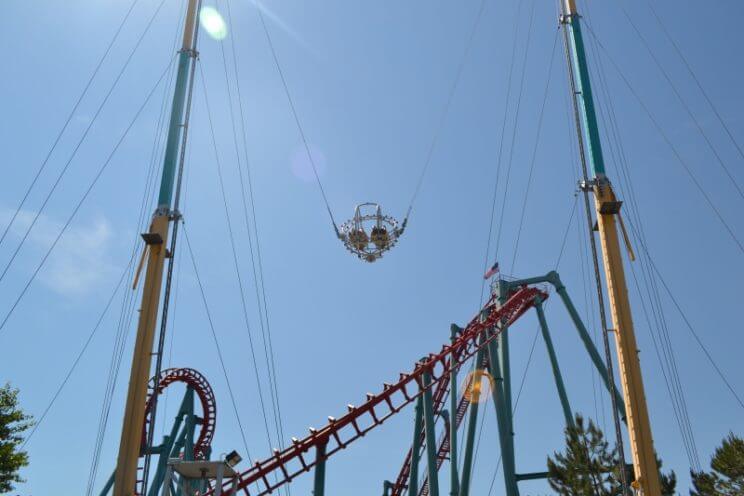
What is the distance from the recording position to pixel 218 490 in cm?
1295

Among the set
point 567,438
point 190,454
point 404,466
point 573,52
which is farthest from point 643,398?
point 190,454

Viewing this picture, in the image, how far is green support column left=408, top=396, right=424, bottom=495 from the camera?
23125 millimetres

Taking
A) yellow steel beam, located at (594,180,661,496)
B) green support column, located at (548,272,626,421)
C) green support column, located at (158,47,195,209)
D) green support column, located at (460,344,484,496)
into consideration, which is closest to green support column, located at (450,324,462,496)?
green support column, located at (460,344,484,496)

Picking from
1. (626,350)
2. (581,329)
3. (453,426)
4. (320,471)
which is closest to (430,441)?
(453,426)

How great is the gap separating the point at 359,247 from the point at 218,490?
8627 mm

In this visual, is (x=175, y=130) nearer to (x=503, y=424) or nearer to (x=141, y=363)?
(x=141, y=363)

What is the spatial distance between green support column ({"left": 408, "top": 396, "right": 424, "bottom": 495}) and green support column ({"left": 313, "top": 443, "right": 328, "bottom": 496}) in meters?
3.45

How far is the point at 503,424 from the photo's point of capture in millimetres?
21609

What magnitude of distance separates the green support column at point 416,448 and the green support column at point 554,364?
5100mm

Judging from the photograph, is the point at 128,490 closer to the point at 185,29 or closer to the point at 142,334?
the point at 142,334

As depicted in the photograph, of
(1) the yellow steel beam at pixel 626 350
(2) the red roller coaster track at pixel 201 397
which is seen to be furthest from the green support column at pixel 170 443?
(1) the yellow steel beam at pixel 626 350

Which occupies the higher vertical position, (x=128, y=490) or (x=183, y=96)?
(x=183, y=96)

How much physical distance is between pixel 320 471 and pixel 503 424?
19.9ft

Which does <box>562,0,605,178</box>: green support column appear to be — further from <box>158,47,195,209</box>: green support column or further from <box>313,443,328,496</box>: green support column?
<box>313,443,328,496</box>: green support column
